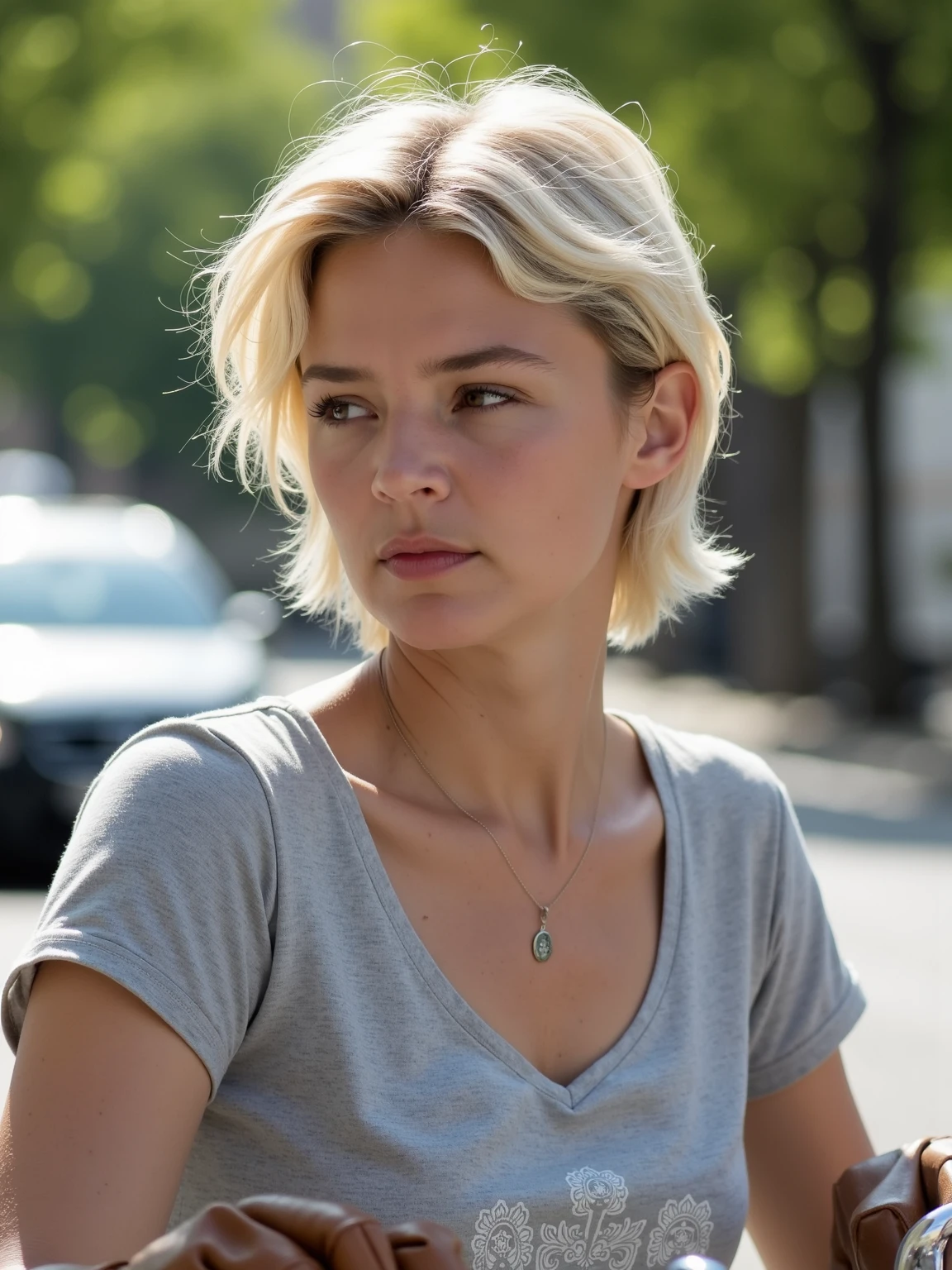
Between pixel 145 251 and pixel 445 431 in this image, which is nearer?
pixel 445 431

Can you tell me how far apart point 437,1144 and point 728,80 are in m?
14.0

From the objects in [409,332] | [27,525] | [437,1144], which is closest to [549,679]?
[409,332]

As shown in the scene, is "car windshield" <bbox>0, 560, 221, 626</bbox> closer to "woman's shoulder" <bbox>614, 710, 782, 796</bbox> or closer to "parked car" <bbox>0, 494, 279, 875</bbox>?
"parked car" <bbox>0, 494, 279, 875</bbox>

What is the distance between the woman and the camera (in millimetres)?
1721

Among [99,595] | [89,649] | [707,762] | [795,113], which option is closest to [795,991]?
[707,762]

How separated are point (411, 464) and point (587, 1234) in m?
0.77

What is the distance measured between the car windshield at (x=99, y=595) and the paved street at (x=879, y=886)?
121 centimetres

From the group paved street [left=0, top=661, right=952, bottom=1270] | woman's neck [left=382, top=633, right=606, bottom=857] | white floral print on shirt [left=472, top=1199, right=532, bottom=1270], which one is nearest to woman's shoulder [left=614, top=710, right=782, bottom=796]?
woman's neck [left=382, top=633, right=606, bottom=857]

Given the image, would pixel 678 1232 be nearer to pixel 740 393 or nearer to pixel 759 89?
pixel 740 393

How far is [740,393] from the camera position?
6.88m

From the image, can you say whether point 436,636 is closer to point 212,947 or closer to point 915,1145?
point 212,947

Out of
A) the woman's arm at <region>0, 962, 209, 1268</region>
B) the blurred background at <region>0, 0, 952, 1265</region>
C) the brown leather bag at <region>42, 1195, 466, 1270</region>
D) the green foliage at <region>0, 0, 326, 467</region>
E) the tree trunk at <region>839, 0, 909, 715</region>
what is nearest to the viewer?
the brown leather bag at <region>42, 1195, 466, 1270</region>

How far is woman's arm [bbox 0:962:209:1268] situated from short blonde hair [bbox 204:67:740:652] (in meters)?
0.80

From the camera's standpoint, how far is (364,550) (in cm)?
205
